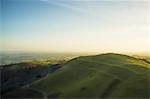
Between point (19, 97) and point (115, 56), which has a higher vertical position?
point (115, 56)

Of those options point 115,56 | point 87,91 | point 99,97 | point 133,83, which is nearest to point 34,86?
point 87,91

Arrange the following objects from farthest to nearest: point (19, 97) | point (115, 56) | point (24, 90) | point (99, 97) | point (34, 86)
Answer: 1. point (115, 56)
2. point (34, 86)
3. point (24, 90)
4. point (19, 97)
5. point (99, 97)

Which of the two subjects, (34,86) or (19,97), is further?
(34,86)

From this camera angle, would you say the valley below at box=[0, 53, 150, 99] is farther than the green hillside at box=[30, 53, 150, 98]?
No

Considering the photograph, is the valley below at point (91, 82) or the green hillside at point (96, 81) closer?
the valley below at point (91, 82)

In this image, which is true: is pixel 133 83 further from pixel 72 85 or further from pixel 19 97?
pixel 19 97

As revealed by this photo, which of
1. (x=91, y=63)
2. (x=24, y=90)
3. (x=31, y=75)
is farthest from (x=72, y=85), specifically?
(x=31, y=75)

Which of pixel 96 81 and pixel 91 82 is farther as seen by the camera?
pixel 91 82

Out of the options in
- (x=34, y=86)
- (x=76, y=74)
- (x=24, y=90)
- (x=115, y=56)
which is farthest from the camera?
(x=115, y=56)
